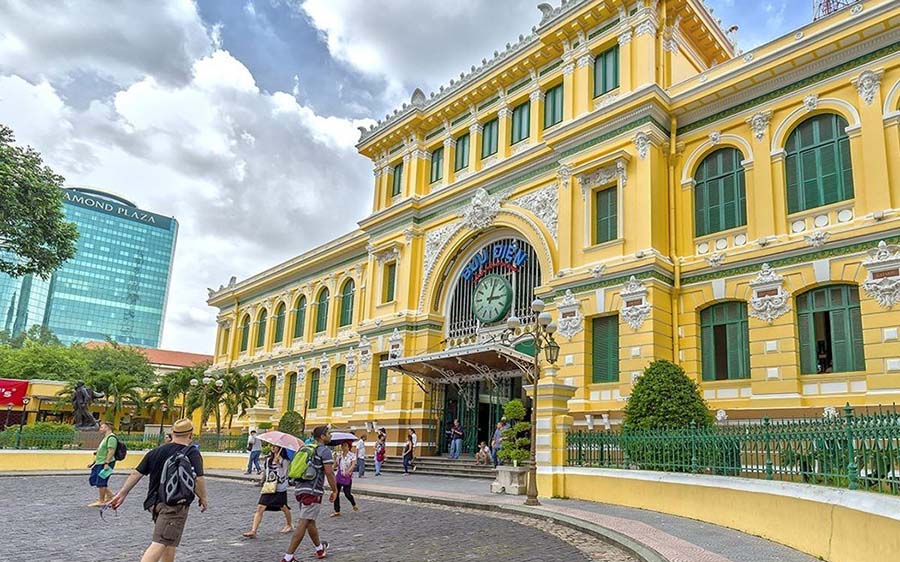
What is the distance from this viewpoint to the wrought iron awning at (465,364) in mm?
20125

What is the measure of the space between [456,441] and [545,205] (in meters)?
8.73

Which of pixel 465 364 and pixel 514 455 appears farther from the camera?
pixel 465 364

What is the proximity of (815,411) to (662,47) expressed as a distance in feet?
39.0

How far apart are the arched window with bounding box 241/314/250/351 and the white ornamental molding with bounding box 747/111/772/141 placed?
107 feet

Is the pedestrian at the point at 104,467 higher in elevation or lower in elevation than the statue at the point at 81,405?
lower

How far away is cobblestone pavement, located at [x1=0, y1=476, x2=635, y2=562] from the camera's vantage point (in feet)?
27.0

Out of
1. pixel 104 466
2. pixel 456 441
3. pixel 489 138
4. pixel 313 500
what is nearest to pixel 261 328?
pixel 456 441

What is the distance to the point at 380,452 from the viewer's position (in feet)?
76.1

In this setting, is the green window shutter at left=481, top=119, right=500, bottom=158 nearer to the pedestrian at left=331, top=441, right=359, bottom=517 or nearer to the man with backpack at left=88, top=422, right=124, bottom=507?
the pedestrian at left=331, top=441, right=359, bottom=517

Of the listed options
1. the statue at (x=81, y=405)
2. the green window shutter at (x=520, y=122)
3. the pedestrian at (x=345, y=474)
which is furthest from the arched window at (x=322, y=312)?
the pedestrian at (x=345, y=474)

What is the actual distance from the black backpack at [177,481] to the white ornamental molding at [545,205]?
16.8 meters

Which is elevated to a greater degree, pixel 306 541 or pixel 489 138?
pixel 489 138

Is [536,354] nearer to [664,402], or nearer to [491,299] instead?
[664,402]

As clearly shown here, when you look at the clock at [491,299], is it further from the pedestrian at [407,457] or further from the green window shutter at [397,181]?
the green window shutter at [397,181]
